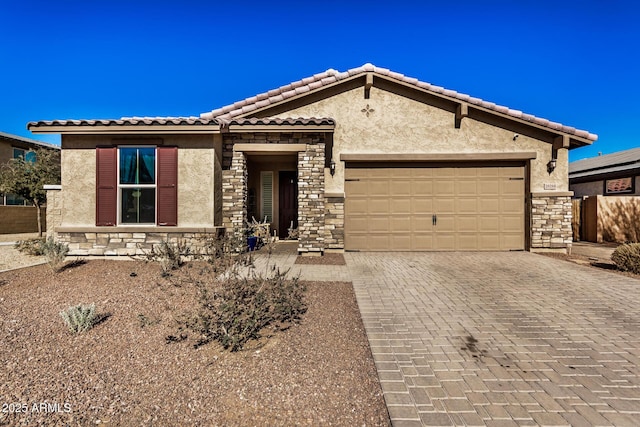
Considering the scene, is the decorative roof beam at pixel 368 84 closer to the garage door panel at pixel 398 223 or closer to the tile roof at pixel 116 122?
the garage door panel at pixel 398 223

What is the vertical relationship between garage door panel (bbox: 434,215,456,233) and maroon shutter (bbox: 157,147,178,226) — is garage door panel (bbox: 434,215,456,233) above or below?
below

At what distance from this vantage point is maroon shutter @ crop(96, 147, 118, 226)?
7.93 m

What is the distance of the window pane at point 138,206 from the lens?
8.08 meters

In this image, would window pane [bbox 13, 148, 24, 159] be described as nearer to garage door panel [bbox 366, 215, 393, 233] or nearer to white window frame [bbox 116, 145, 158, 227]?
white window frame [bbox 116, 145, 158, 227]

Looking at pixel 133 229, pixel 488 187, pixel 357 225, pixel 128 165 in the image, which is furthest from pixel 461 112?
pixel 133 229

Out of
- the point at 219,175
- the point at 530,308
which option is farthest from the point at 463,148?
the point at 219,175

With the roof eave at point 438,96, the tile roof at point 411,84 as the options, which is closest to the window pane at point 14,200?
the tile roof at point 411,84

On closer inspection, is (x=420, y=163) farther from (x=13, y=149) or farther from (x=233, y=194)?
(x=13, y=149)

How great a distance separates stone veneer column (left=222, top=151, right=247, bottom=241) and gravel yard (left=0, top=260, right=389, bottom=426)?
4.34 metres

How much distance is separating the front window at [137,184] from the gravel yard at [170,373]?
3867 mm

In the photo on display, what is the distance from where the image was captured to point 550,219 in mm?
9305

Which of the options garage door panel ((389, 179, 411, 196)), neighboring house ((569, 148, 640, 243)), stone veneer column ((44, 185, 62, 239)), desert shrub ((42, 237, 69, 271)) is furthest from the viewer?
neighboring house ((569, 148, 640, 243))

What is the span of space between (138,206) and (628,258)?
12357mm

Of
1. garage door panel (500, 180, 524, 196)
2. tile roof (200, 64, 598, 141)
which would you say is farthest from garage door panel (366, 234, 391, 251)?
tile roof (200, 64, 598, 141)
